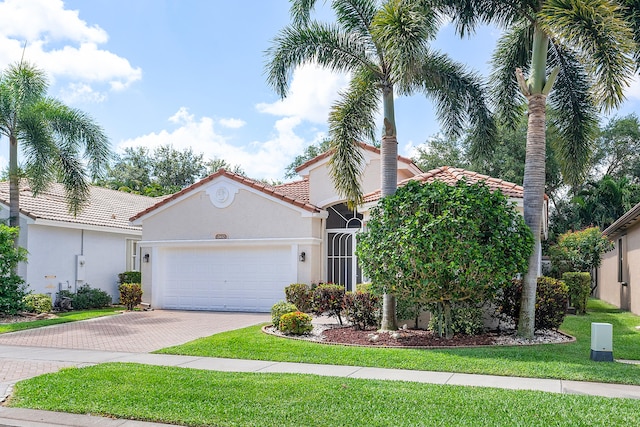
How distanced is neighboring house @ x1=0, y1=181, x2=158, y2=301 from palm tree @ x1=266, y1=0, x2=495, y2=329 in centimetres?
1032

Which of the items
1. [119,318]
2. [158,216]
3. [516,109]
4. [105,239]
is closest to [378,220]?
[516,109]

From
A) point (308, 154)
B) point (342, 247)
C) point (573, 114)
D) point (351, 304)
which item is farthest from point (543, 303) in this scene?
point (308, 154)

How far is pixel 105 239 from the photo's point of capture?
22688 millimetres

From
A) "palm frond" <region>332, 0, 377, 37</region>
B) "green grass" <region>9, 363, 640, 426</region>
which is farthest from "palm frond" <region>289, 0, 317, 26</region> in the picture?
"green grass" <region>9, 363, 640, 426</region>

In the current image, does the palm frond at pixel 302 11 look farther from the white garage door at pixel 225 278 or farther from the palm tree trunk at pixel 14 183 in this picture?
the palm tree trunk at pixel 14 183

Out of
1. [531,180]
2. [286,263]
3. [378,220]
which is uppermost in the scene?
[531,180]

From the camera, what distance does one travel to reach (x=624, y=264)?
2091cm

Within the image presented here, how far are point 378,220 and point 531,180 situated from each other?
322 centimetres

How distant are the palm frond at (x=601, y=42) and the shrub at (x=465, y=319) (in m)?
4.71

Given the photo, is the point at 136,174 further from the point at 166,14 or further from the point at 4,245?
the point at 166,14

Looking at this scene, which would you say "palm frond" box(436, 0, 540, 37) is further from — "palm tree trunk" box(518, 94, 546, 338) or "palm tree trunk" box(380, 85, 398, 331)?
"palm tree trunk" box(380, 85, 398, 331)

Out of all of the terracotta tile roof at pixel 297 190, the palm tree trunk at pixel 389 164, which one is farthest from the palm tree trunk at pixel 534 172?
the terracotta tile roof at pixel 297 190

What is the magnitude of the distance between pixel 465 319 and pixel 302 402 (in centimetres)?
620

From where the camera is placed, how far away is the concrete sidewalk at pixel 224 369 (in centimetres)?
646
